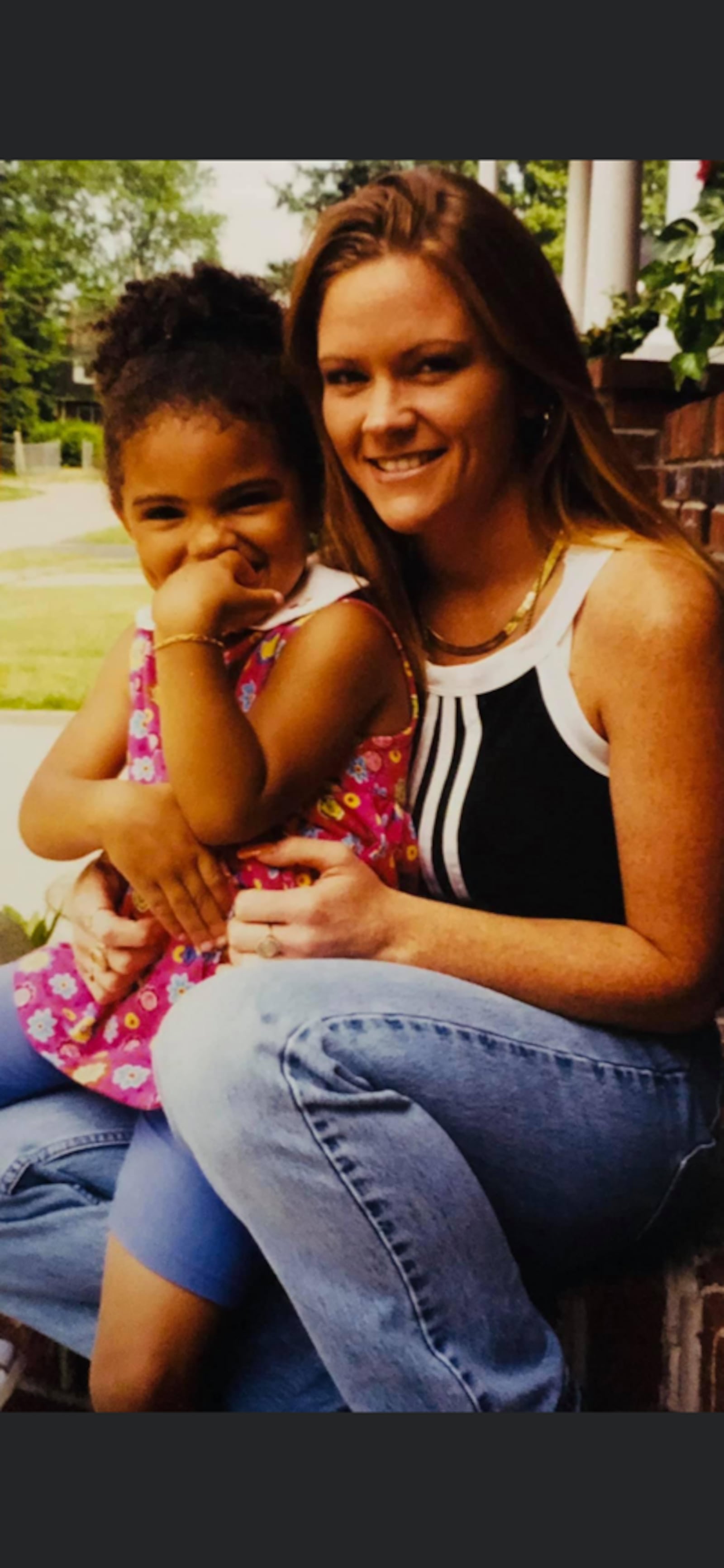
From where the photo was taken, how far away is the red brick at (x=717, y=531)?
1209 millimetres

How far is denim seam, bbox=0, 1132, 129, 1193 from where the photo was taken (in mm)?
1189

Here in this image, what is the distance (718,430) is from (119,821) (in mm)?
632

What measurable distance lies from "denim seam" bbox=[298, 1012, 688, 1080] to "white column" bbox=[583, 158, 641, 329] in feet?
1.98

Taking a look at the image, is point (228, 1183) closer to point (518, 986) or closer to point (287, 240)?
point (518, 986)

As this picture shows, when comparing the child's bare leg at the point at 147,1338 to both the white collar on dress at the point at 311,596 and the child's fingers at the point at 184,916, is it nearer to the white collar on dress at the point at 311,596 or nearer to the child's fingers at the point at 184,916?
the child's fingers at the point at 184,916

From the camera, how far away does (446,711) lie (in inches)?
43.9

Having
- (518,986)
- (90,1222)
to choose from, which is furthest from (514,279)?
(90,1222)

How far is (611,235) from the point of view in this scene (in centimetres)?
110

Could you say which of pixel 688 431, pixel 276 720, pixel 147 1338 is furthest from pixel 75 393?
pixel 147 1338

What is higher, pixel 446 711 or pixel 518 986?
pixel 446 711

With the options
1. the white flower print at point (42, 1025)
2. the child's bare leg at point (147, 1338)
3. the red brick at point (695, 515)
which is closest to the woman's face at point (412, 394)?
the red brick at point (695, 515)

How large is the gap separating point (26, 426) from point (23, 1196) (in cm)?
68

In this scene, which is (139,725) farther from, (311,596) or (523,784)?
(523,784)

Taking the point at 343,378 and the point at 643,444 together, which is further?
the point at 643,444
